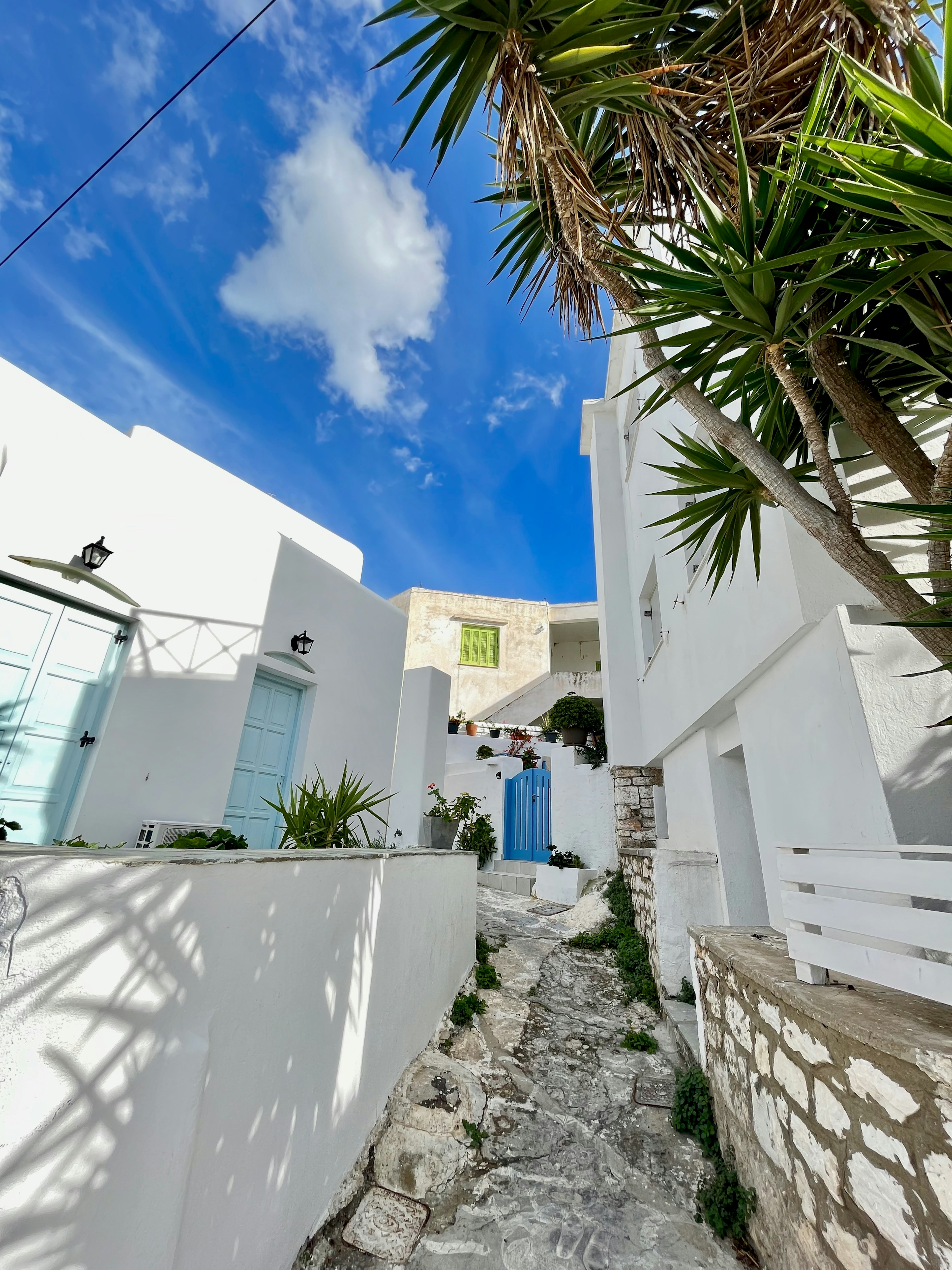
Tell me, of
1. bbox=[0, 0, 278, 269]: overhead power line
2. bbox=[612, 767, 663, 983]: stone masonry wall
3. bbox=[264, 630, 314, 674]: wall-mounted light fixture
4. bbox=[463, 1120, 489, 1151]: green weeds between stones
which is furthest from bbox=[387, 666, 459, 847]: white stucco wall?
bbox=[0, 0, 278, 269]: overhead power line

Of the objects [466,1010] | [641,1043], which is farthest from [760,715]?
[466,1010]

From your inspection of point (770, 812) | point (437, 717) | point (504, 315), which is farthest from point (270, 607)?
point (770, 812)

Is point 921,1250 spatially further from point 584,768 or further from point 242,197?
point 242,197

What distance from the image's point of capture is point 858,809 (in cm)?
259

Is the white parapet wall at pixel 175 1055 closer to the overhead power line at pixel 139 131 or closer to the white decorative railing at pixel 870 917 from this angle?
the white decorative railing at pixel 870 917

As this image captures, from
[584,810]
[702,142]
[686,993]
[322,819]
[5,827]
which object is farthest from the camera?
[584,810]

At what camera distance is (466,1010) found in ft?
13.5

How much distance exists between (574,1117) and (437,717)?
21.6 ft

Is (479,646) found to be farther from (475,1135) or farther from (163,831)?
(475,1135)

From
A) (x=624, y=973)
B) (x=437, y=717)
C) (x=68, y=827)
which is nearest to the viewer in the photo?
(x=68, y=827)

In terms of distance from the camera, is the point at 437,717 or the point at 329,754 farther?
the point at 437,717

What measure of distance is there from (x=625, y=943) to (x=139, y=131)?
8813mm

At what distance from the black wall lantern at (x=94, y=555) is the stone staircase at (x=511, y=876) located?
25.6 feet

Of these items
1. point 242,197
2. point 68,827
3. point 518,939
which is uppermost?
point 242,197
